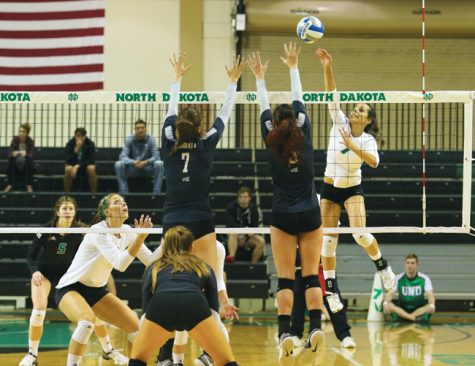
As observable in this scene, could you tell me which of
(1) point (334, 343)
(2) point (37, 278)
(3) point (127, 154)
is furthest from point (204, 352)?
(3) point (127, 154)

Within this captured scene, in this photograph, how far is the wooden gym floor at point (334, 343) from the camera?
10.9 metres

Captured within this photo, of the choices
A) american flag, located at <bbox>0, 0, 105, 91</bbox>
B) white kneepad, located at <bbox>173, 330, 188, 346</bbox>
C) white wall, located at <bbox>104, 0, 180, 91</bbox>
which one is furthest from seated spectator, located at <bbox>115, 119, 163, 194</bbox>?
white kneepad, located at <bbox>173, 330, 188, 346</bbox>

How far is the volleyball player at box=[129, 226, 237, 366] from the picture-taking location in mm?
7129

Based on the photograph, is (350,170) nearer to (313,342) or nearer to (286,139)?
(286,139)

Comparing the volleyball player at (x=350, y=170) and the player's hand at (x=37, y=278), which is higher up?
the volleyball player at (x=350, y=170)

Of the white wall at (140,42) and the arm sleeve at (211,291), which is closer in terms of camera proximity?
the arm sleeve at (211,291)

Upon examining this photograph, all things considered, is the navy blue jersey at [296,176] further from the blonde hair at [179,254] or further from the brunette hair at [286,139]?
the blonde hair at [179,254]

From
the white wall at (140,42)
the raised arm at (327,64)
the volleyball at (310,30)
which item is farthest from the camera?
the white wall at (140,42)

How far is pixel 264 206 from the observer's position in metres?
17.4

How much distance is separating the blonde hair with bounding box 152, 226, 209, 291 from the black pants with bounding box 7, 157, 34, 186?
10009 mm

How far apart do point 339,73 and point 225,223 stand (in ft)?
17.6

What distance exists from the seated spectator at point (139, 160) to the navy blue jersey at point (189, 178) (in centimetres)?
825

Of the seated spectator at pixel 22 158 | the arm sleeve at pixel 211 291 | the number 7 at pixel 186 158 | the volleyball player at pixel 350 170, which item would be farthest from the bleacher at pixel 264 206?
the arm sleeve at pixel 211 291

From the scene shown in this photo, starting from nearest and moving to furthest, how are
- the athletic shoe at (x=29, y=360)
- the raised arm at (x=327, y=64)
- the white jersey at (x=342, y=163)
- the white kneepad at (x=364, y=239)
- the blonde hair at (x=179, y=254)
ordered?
the blonde hair at (x=179, y=254) < the raised arm at (x=327, y=64) < the white jersey at (x=342, y=163) < the white kneepad at (x=364, y=239) < the athletic shoe at (x=29, y=360)
